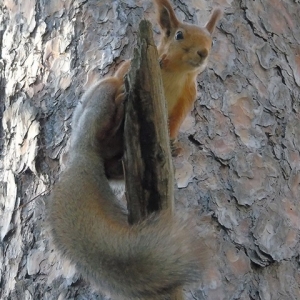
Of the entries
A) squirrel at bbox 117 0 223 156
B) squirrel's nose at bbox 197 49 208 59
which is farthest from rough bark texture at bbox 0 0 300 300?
squirrel's nose at bbox 197 49 208 59

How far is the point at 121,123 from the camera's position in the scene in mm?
1360

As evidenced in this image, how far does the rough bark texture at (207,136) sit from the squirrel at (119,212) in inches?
7.2

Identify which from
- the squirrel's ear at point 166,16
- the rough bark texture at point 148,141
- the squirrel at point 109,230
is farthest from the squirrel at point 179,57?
the rough bark texture at point 148,141

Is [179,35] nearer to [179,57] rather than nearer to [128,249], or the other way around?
[179,57]

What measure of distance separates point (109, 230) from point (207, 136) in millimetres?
513

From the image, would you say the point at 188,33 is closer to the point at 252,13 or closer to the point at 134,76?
the point at 134,76

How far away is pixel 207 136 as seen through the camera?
162 centimetres

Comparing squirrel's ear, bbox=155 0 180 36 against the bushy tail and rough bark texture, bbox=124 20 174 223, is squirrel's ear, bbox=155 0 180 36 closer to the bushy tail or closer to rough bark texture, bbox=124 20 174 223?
rough bark texture, bbox=124 20 174 223

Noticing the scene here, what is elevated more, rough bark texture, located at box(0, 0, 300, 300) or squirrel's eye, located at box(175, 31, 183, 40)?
squirrel's eye, located at box(175, 31, 183, 40)

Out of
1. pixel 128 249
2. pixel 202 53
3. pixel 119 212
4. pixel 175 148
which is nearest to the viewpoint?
pixel 128 249

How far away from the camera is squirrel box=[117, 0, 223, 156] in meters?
1.38

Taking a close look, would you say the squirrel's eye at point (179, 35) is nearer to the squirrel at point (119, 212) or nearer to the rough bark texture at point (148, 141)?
the squirrel at point (119, 212)

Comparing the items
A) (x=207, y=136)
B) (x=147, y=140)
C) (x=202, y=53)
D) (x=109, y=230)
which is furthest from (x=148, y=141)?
(x=207, y=136)

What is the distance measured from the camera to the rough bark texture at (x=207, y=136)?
60.4 inches
